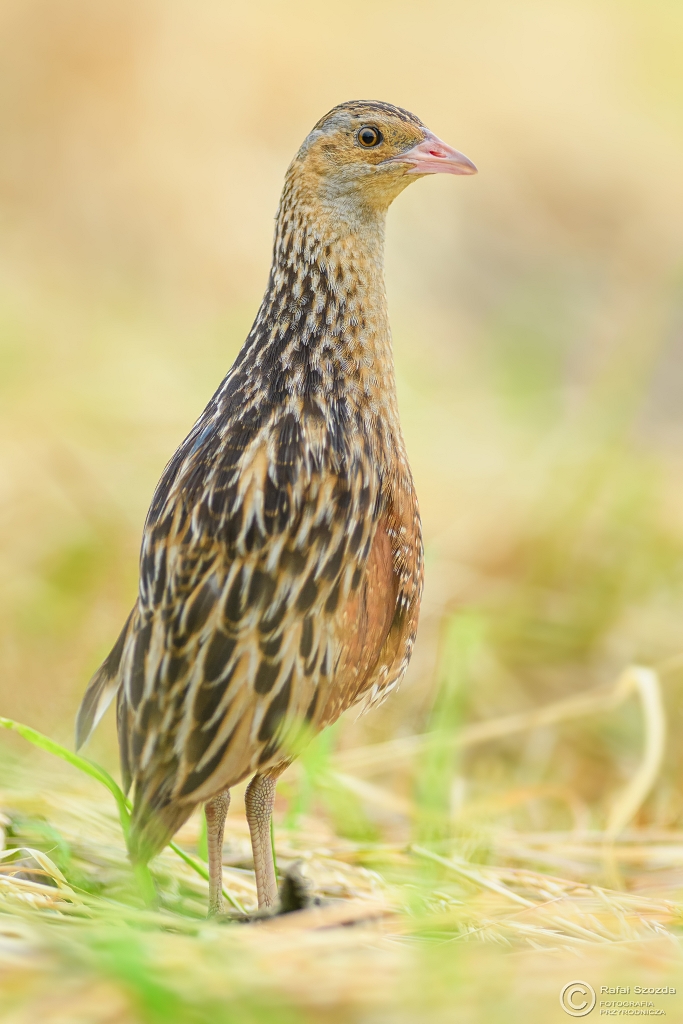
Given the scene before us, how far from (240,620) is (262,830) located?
71 cm

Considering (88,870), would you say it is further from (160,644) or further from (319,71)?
(319,71)

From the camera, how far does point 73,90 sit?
10078mm

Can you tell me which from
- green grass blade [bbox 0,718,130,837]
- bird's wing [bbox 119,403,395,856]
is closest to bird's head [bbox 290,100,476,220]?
bird's wing [bbox 119,403,395,856]

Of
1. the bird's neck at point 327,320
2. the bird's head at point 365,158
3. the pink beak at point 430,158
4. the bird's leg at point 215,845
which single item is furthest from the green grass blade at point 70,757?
the pink beak at point 430,158

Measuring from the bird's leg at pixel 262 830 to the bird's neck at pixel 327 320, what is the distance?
925 mm

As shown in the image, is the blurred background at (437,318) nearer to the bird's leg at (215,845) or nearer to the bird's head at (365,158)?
the bird's leg at (215,845)

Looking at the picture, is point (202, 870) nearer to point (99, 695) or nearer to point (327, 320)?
point (99, 695)

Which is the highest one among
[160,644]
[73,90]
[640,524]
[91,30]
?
[91,30]

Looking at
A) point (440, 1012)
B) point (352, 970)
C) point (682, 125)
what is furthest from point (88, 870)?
point (682, 125)

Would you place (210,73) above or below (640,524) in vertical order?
above

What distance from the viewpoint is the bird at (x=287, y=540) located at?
2.39m

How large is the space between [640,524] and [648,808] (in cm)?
196

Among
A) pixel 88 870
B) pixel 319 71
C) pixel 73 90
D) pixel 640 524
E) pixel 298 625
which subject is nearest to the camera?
pixel 298 625

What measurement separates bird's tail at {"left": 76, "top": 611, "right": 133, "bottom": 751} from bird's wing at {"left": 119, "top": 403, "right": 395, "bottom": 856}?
0.37 metres
